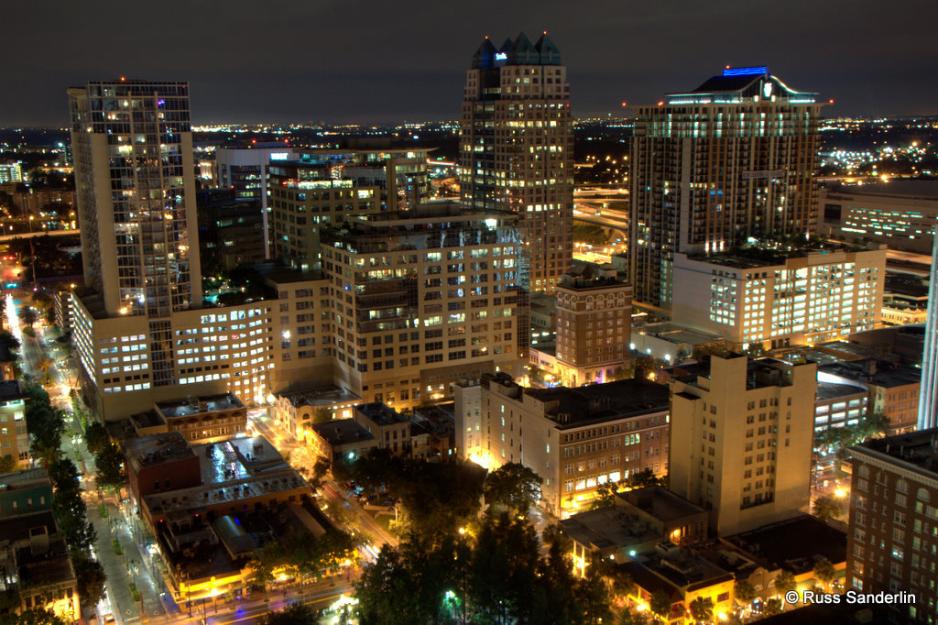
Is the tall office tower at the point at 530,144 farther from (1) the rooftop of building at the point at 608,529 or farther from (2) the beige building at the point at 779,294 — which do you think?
(1) the rooftop of building at the point at 608,529

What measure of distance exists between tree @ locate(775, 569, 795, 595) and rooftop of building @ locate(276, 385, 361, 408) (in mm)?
49895

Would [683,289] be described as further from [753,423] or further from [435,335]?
[753,423]

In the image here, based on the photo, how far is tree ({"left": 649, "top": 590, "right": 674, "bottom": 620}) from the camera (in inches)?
2213

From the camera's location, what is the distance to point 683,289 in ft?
411

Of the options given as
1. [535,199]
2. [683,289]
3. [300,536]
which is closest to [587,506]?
[300,536]

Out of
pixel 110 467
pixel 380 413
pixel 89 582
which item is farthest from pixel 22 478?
pixel 380 413

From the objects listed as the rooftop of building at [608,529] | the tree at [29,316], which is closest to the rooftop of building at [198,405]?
the rooftop of building at [608,529]

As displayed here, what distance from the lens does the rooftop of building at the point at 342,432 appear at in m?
84.2

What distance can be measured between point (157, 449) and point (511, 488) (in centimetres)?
3206

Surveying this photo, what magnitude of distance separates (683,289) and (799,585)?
6772cm

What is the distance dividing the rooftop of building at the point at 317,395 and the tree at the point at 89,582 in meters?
33.3

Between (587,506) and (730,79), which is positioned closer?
(587,506)

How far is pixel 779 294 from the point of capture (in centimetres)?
11844

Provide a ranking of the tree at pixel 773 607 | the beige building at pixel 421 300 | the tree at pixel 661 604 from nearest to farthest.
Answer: the tree at pixel 661 604 → the tree at pixel 773 607 → the beige building at pixel 421 300
